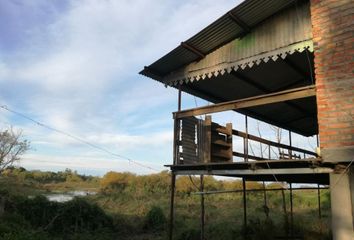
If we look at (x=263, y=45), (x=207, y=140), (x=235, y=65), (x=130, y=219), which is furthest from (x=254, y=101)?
(x=130, y=219)

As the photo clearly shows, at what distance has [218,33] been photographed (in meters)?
7.82

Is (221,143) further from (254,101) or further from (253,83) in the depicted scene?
(253,83)

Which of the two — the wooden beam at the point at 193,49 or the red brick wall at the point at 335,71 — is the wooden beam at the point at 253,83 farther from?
the red brick wall at the point at 335,71

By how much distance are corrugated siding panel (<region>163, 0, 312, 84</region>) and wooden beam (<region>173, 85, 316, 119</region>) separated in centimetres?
86

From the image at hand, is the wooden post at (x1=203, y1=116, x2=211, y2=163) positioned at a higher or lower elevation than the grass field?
higher

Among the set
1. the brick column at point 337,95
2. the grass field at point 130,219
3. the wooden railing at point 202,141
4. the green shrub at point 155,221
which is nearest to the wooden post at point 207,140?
the wooden railing at point 202,141

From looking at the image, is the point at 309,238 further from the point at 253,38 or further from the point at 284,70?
the point at 253,38

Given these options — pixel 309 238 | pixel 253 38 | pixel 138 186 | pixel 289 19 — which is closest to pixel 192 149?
pixel 253 38

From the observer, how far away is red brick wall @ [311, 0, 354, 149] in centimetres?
558

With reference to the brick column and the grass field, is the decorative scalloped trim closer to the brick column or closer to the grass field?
the brick column

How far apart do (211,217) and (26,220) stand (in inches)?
458

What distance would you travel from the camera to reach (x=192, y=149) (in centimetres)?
823

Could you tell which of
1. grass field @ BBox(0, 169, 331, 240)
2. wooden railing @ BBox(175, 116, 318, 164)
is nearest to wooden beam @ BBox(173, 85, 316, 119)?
wooden railing @ BBox(175, 116, 318, 164)

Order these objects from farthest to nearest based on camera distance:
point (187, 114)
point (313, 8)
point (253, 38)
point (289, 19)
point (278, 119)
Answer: point (278, 119)
point (187, 114)
point (253, 38)
point (289, 19)
point (313, 8)
